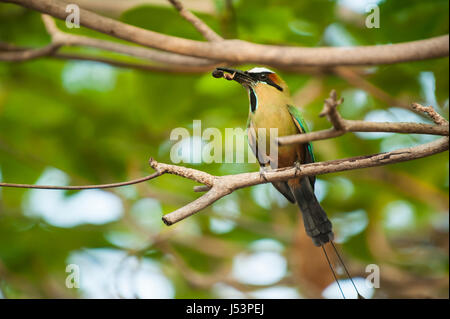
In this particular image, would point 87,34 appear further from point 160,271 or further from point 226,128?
point 160,271

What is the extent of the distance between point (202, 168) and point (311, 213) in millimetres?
1535

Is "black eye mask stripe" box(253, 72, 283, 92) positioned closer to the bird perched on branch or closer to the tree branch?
the bird perched on branch

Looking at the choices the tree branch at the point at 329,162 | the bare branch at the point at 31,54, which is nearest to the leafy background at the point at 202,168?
the bare branch at the point at 31,54

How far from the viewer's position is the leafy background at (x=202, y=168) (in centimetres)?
400

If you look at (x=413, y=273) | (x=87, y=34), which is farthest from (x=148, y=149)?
(x=413, y=273)

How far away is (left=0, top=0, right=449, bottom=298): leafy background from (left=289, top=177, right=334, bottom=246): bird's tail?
1.27 meters

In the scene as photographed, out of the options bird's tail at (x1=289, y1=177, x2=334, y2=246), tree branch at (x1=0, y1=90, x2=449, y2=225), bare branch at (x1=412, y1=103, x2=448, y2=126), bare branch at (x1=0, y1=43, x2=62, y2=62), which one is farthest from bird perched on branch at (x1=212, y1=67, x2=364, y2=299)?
bare branch at (x1=0, y1=43, x2=62, y2=62)

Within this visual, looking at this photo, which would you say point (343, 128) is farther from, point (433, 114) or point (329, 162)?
point (433, 114)

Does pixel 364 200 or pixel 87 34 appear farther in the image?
pixel 364 200

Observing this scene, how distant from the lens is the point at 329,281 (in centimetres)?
403

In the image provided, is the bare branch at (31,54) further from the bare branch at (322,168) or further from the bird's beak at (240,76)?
the bare branch at (322,168)
